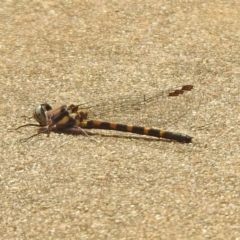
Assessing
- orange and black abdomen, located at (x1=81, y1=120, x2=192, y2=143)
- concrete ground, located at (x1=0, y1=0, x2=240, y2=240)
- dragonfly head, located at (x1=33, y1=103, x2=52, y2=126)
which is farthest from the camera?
dragonfly head, located at (x1=33, y1=103, x2=52, y2=126)

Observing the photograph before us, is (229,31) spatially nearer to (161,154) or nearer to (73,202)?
(161,154)

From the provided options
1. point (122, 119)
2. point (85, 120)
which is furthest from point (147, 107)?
point (85, 120)

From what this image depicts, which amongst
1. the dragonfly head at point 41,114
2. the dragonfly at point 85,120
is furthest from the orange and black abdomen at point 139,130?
the dragonfly head at point 41,114

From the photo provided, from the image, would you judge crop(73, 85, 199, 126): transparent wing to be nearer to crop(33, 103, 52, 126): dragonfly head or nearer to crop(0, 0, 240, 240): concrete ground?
crop(0, 0, 240, 240): concrete ground

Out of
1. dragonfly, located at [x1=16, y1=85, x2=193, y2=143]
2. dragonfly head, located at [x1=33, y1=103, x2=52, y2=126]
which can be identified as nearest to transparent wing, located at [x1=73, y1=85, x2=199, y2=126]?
dragonfly, located at [x1=16, y1=85, x2=193, y2=143]

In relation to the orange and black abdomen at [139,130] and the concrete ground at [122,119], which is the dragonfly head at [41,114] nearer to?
the concrete ground at [122,119]

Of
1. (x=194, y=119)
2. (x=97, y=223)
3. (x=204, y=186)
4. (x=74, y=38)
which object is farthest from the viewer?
(x=74, y=38)

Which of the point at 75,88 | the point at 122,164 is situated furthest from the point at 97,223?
the point at 75,88
